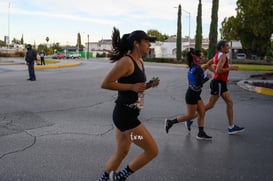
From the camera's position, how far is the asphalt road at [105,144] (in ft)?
14.1

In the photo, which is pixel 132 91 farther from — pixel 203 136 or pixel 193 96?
pixel 203 136

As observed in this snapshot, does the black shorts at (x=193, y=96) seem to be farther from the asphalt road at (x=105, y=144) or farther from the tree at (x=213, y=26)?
the tree at (x=213, y=26)

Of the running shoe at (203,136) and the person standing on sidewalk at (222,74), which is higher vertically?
the person standing on sidewalk at (222,74)

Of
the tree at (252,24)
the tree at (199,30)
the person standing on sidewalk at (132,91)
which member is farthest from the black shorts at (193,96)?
the tree at (199,30)

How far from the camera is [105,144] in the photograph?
218 inches

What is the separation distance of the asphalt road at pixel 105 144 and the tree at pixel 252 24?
15.1 metres

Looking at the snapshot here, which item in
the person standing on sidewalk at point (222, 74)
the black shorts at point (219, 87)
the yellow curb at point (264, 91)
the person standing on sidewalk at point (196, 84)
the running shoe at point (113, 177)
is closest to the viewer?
the running shoe at point (113, 177)

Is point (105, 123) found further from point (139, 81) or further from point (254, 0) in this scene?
point (254, 0)

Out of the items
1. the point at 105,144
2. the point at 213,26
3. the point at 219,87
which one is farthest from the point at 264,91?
the point at 213,26

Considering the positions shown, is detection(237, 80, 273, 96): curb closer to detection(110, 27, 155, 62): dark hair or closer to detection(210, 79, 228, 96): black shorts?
detection(210, 79, 228, 96): black shorts

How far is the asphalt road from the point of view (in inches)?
169

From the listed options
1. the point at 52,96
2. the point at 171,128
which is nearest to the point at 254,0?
the point at 52,96

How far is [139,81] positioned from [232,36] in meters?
27.8

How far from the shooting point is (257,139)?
6.04 metres
